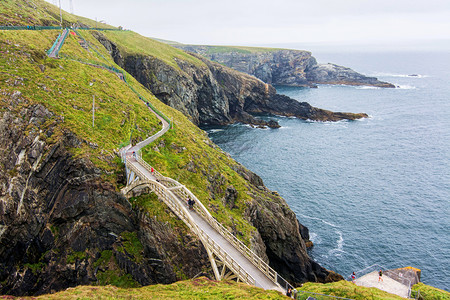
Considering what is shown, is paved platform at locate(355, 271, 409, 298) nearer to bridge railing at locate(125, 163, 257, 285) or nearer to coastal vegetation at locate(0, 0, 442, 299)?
coastal vegetation at locate(0, 0, 442, 299)

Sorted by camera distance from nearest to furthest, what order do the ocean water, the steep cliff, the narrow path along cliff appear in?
the narrow path along cliff → the steep cliff → the ocean water

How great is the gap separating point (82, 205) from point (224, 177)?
977 inches

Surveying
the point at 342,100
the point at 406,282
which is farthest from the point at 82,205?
the point at 342,100

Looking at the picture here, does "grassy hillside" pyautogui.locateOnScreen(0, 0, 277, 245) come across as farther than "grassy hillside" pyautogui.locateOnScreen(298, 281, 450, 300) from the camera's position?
Yes

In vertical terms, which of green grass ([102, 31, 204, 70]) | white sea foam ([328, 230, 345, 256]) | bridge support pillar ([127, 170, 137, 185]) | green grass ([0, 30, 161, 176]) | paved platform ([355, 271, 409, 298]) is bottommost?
white sea foam ([328, 230, 345, 256])

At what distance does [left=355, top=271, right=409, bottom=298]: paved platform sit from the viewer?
40.5m

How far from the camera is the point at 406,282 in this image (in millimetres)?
42719

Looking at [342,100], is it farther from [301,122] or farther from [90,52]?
[90,52]

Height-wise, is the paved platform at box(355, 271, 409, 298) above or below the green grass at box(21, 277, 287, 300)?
below

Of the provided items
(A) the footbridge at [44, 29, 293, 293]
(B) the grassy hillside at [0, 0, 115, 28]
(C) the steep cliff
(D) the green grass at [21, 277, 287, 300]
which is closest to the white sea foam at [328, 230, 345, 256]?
(C) the steep cliff

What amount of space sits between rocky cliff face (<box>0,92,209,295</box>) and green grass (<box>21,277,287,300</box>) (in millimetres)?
8325

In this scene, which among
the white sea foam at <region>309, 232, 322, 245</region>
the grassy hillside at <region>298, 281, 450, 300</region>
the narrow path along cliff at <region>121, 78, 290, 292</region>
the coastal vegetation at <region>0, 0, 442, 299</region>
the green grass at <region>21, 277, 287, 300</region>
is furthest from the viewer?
the white sea foam at <region>309, 232, 322, 245</region>

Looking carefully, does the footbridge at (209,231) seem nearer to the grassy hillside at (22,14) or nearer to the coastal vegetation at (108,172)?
the coastal vegetation at (108,172)

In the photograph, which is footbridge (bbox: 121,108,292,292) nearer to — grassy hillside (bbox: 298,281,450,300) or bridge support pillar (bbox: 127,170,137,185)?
bridge support pillar (bbox: 127,170,137,185)
